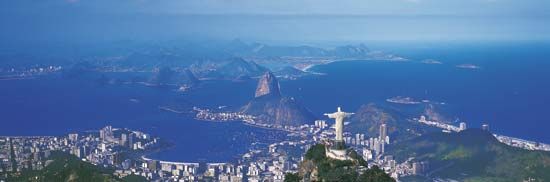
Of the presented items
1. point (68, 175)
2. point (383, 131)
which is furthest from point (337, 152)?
point (383, 131)

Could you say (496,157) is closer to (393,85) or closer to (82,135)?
(82,135)

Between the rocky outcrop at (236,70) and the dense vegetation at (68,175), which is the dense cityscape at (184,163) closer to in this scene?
the dense vegetation at (68,175)

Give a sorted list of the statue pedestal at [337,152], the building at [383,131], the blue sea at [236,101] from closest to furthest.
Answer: the statue pedestal at [337,152] < the building at [383,131] < the blue sea at [236,101]

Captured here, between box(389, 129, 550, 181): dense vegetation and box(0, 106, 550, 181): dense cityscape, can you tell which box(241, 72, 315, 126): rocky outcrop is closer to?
box(0, 106, 550, 181): dense cityscape

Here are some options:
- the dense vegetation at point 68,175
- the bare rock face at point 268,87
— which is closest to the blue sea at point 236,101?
the bare rock face at point 268,87

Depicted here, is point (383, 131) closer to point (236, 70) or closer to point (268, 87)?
point (268, 87)

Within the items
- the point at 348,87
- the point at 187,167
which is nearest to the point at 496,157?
the point at 187,167
